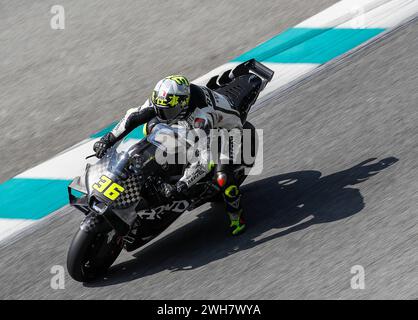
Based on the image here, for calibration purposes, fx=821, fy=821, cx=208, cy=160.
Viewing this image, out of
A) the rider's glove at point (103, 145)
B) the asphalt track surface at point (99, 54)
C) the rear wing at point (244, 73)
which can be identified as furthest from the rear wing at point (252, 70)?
the asphalt track surface at point (99, 54)

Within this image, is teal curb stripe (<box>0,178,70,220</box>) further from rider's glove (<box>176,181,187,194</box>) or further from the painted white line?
rider's glove (<box>176,181,187,194</box>)

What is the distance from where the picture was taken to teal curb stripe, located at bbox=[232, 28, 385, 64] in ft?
32.6

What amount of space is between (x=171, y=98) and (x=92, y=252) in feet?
4.69

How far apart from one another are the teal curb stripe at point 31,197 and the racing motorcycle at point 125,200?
1.45 m

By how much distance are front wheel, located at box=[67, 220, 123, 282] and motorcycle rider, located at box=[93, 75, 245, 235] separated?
64 cm

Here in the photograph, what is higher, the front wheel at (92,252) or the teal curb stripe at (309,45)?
the teal curb stripe at (309,45)

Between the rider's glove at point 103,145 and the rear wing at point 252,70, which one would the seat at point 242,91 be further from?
the rider's glove at point 103,145

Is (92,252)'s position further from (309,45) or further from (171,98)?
(309,45)

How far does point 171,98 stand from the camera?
6781 millimetres

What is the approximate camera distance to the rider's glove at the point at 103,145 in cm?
713
